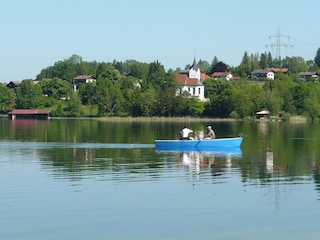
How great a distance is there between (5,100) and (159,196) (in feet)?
497

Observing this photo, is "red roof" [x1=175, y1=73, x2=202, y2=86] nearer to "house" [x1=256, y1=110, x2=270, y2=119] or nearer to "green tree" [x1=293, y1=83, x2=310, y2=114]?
"green tree" [x1=293, y1=83, x2=310, y2=114]

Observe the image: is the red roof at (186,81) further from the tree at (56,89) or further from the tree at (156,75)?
the tree at (56,89)

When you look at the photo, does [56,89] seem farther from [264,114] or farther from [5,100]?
[264,114]

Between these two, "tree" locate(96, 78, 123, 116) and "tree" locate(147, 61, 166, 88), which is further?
"tree" locate(147, 61, 166, 88)

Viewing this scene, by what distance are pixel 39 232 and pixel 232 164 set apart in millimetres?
21143

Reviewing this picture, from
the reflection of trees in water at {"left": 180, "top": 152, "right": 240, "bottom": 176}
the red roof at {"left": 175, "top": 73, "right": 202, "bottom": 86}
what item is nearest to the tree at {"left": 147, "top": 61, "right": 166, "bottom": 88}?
the red roof at {"left": 175, "top": 73, "right": 202, "bottom": 86}

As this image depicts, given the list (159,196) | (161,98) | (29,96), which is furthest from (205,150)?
(29,96)

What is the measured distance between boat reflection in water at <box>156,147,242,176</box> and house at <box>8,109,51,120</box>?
113 metres

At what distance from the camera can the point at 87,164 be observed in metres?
40.2

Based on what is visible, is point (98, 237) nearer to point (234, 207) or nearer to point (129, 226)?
point (129, 226)

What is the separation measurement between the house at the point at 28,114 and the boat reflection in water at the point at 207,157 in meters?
113

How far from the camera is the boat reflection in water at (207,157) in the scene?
38.5 m

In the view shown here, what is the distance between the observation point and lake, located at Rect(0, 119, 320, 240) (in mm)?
21578

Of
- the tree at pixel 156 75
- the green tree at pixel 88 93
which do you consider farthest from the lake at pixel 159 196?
the tree at pixel 156 75
